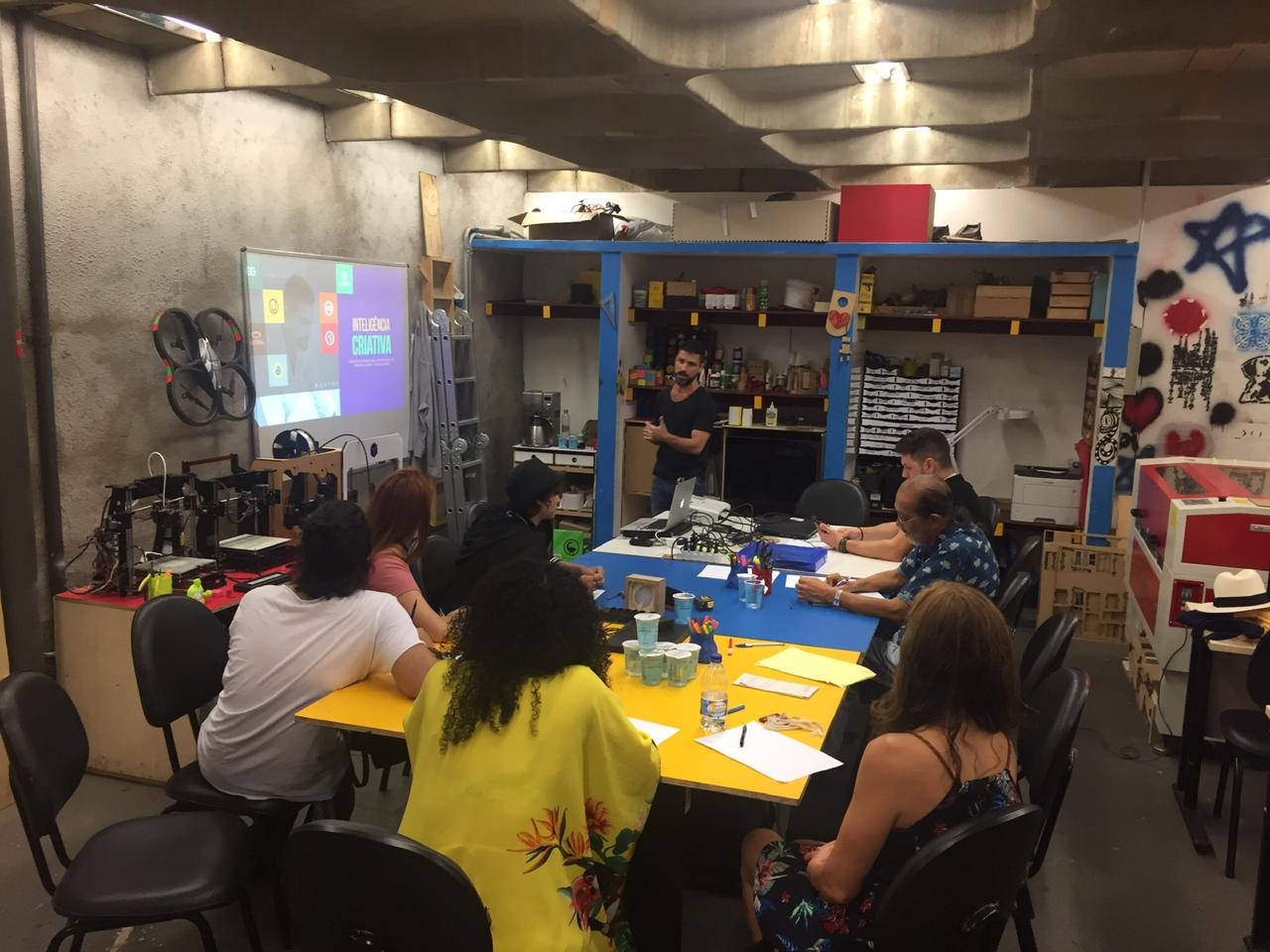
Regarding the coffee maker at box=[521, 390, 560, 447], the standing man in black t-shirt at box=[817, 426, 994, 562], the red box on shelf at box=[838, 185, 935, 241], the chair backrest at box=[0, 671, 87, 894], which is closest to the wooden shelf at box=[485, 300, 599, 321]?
the coffee maker at box=[521, 390, 560, 447]

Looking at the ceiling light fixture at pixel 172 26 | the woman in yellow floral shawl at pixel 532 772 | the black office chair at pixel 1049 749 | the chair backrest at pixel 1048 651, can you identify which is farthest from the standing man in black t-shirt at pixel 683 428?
the woman in yellow floral shawl at pixel 532 772

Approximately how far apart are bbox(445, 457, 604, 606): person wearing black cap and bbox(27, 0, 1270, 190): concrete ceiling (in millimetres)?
1531

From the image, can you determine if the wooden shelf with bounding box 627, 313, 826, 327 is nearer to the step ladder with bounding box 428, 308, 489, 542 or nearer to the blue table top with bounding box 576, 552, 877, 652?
the step ladder with bounding box 428, 308, 489, 542

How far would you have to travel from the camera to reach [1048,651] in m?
3.12

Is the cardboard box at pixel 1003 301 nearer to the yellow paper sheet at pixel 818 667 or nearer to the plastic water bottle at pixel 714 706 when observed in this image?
the yellow paper sheet at pixel 818 667

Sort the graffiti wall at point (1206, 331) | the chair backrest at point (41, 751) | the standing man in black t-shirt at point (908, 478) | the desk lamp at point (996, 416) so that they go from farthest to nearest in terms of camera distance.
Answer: the desk lamp at point (996, 416) < the graffiti wall at point (1206, 331) < the standing man in black t-shirt at point (908, 478) < the chair backrest at point (41, 751)

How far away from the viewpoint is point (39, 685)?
246 cm

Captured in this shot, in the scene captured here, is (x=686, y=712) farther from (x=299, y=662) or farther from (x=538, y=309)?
(x=538, y=309)

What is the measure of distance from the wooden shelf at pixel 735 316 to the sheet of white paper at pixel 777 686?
4.09m

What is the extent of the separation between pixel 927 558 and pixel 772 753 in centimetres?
145

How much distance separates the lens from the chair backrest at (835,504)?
5453 mm

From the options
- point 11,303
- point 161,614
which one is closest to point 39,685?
point 161,614

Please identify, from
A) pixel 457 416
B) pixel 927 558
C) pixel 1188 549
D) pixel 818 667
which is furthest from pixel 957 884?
pixel 457 416

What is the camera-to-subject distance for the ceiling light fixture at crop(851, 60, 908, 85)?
4.68m
